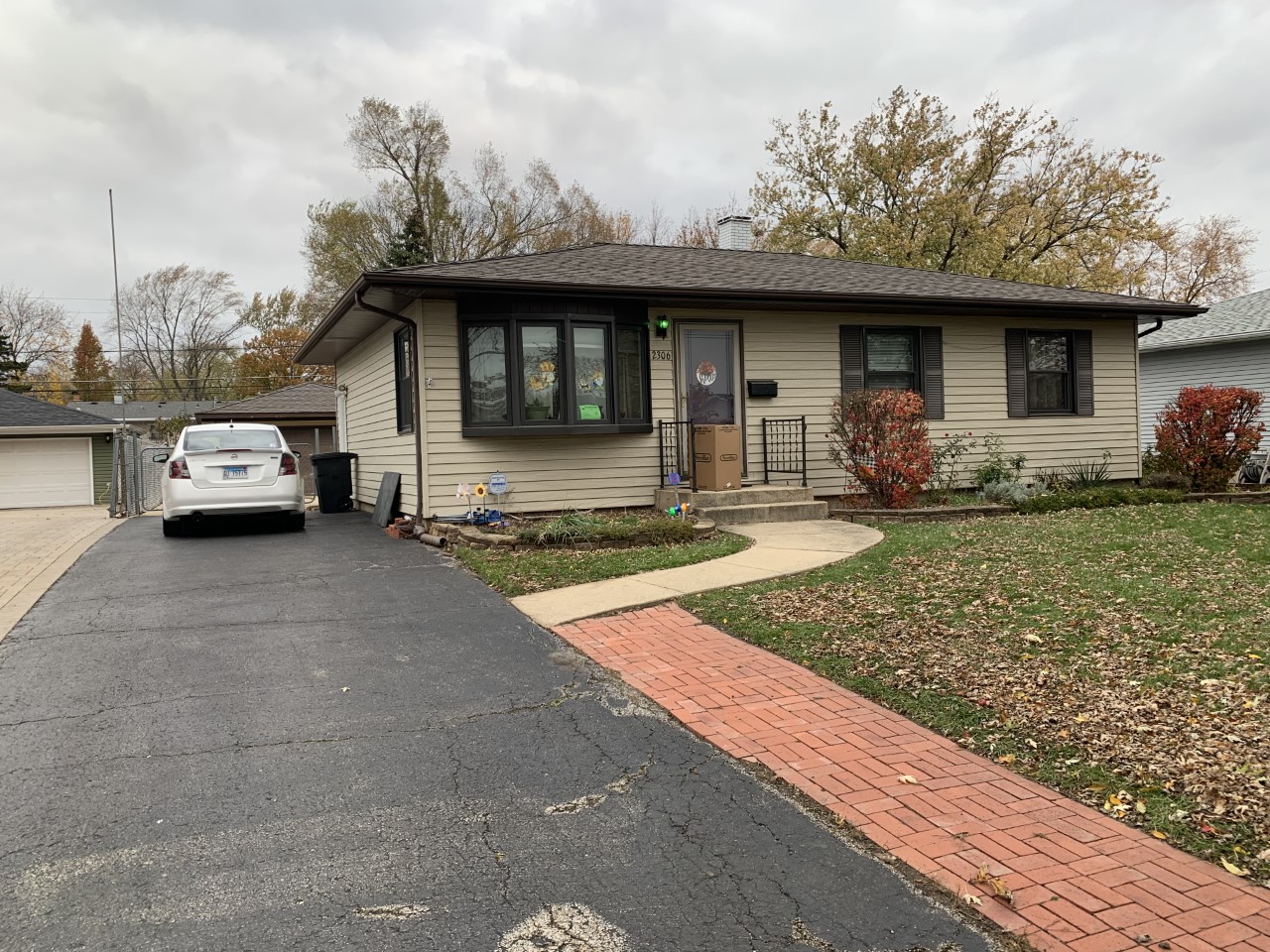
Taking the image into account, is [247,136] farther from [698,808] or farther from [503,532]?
[698,808]

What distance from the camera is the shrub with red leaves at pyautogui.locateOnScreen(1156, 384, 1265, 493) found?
12250 millimetres

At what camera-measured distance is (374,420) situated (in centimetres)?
1383

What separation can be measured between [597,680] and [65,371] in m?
57.7

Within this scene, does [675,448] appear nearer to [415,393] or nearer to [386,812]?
[415,393]

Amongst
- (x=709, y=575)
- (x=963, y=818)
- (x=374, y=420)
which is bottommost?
(x=963, y=818)

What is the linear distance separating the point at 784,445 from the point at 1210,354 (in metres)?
14.2

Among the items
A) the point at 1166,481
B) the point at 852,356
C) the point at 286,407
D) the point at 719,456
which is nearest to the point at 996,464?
the point at 852,356

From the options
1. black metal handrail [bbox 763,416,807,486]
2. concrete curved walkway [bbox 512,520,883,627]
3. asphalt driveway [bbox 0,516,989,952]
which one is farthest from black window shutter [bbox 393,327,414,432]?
asphalt driveway [bbox 0,516,989,952]

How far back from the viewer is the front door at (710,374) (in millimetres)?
11602

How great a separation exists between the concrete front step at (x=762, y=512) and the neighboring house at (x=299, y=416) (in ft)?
71.6

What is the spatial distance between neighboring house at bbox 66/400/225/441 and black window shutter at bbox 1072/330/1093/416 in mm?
38970

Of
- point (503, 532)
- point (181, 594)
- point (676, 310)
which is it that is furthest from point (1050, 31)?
point (181, 594)

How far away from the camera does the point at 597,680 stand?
15.9 ft

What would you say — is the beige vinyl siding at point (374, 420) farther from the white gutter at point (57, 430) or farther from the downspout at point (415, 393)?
the white gutter at point (57, 430)
